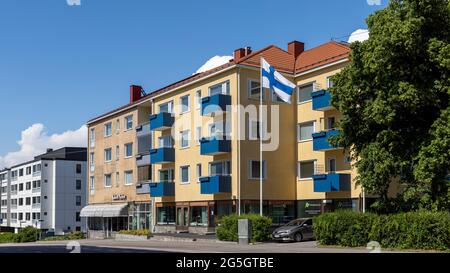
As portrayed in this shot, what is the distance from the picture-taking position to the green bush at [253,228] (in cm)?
3353

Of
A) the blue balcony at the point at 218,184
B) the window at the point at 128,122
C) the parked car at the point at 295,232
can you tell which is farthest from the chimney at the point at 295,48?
the window at the point at 128,122

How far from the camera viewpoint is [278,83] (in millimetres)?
36094

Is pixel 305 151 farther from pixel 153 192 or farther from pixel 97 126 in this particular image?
pixel 97 126

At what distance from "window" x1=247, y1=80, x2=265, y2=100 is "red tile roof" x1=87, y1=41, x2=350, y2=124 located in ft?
4.23

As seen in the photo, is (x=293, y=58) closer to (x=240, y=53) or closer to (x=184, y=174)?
(x=240, y=53)

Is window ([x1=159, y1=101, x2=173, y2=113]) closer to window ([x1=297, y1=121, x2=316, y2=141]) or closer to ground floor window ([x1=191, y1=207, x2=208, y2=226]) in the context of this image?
ground floor window ([x1=191, y1=207, x2=208, y2=226])

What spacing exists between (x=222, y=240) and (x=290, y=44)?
63.0 feet

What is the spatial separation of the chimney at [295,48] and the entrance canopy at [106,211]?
2196 cm

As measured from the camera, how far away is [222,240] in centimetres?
3566

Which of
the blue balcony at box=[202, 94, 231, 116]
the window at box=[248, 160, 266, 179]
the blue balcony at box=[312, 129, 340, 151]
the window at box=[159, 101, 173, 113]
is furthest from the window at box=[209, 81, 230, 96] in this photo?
the blue balcony at box=[312, 129, 340, 151]

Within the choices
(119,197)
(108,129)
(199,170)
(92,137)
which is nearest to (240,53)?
(199,170)

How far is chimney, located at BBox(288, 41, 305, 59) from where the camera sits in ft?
156

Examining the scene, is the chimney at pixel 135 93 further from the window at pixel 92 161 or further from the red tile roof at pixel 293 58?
the red tile roof at pixel 293 58
